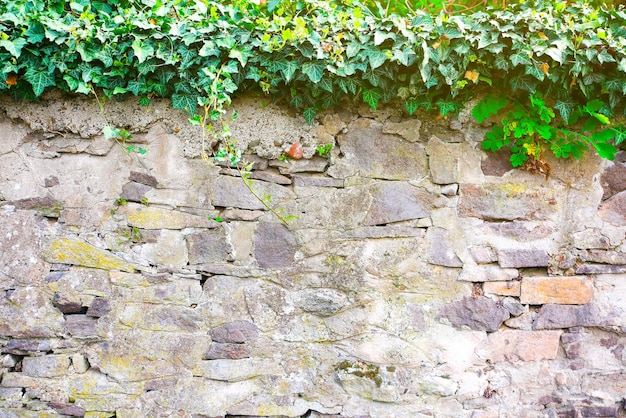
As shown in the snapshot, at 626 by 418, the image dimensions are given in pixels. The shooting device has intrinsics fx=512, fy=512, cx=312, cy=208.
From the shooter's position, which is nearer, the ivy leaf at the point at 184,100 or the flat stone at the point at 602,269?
the ivy leaf at the point at 184,100

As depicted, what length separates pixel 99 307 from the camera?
7.48 feet

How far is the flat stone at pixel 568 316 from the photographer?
228cm

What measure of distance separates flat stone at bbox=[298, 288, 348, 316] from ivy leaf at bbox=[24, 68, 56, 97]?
1384 millimetres

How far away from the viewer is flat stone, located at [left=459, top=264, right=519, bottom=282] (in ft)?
7.43

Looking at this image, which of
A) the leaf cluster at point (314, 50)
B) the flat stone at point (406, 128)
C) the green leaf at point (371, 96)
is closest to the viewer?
the leaf cluster at point (314, 50)

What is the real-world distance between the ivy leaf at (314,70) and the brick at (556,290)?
1.27 m

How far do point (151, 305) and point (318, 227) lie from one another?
83cm

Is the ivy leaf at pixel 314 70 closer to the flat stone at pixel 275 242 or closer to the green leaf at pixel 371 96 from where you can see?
the green leaf at pixel 371 96

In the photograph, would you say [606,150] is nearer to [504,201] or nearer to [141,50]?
[504,201]

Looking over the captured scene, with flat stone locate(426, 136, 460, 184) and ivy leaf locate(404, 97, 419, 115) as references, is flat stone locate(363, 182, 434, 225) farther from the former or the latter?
ivy leaf locate(404, 97, 419, 115)

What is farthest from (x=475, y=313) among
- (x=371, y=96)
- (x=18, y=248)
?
(x=18, y=248)

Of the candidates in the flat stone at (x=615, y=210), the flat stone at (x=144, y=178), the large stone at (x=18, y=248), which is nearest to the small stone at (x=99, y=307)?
the large stone at (x=18, y=248)

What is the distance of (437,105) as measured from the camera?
2160 millimetres

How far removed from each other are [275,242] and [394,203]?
0.55 m
